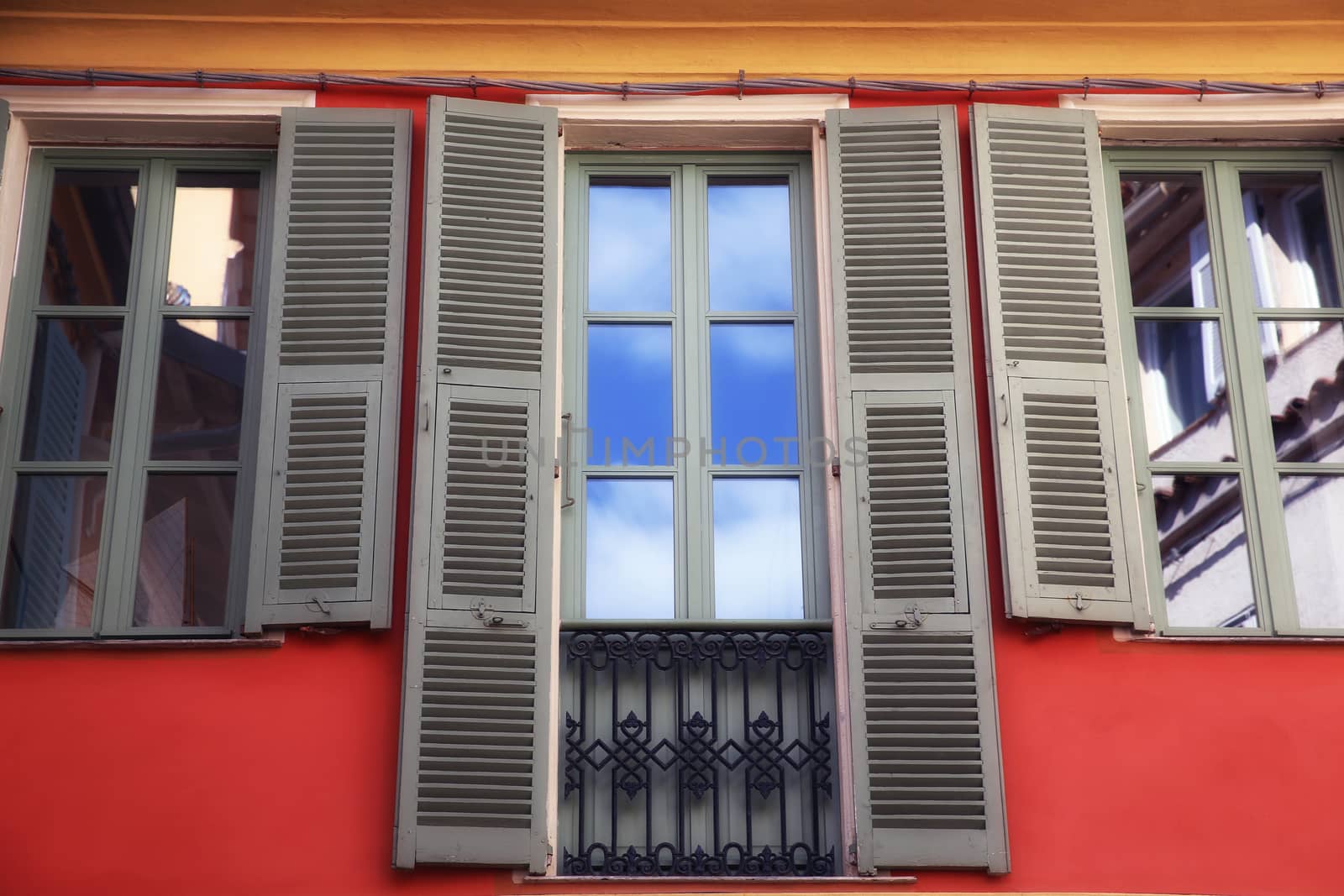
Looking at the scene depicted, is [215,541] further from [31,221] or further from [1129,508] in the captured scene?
[1129,508]

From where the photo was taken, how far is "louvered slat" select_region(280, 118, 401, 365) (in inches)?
242

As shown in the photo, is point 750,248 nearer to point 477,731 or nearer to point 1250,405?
point 1250,405

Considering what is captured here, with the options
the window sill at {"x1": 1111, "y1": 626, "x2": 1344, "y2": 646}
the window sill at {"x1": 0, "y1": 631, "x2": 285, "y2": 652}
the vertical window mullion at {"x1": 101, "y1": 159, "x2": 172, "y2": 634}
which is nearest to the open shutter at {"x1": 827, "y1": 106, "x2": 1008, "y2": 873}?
the window sill at {"x1": 1111, "y1": 626, "x2": 1344, "y2": 646}

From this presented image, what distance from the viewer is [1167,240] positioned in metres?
6.61

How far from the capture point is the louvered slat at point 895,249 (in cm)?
617

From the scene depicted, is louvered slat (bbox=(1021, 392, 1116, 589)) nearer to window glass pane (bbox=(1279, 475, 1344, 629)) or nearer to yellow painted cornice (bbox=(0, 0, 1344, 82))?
window glass pane (bbox=(1279, 475, 1344, 629))

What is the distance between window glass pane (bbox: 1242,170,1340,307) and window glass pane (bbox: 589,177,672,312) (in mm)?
2039

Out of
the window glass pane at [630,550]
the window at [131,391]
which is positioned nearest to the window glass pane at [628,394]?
the window glass pane at [630,550]

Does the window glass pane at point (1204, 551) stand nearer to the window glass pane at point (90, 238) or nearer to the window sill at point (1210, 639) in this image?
the window sill at point (1210, 639)

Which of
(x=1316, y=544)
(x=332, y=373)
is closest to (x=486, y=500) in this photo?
(x=332, y=373)

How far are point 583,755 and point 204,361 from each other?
1898 millimetres

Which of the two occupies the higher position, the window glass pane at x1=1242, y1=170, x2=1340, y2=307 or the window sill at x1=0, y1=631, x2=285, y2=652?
the window glass pane at x1=1242, y1=170, x2=1340, y2=307

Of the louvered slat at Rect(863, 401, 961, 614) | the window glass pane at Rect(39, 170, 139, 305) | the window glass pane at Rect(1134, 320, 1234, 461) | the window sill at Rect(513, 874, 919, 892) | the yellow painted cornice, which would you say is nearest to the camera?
the window sill at Rect(513, 874, 919, 892)

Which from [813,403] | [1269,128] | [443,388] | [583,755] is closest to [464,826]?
[583,755]
